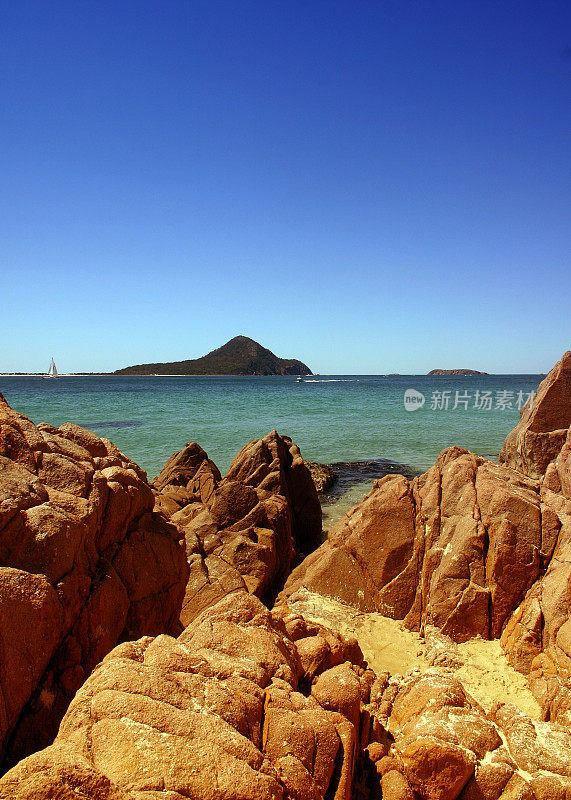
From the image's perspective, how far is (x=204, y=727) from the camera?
3.22 metres

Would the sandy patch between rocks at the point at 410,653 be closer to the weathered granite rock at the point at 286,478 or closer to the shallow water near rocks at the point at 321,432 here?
the weathered granite rock at the point at 286,478

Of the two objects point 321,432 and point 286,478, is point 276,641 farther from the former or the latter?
point 321,432

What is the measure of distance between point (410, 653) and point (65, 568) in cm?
562

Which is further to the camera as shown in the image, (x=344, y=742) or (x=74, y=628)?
(x=74, y=628)

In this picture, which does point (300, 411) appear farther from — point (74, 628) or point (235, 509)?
point (74, 628)

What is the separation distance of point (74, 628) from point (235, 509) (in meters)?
6.66

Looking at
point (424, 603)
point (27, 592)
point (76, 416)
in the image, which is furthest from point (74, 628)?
point (76, 416)

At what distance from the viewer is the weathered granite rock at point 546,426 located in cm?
1280

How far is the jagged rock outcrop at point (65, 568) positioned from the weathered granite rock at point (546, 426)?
10346 millimetres

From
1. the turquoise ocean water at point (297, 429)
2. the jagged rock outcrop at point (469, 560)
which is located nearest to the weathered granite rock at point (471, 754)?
the jagged rock outcrop at point (469, 560)

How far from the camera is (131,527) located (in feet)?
22.4

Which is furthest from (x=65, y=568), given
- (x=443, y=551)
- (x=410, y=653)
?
(x=443, y=551)

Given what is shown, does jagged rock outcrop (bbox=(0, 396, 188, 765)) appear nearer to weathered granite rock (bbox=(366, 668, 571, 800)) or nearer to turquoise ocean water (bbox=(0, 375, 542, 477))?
weathered granite rock (bbox=(366, 668, 571, 800))

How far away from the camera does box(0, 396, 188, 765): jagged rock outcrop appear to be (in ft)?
14.3
